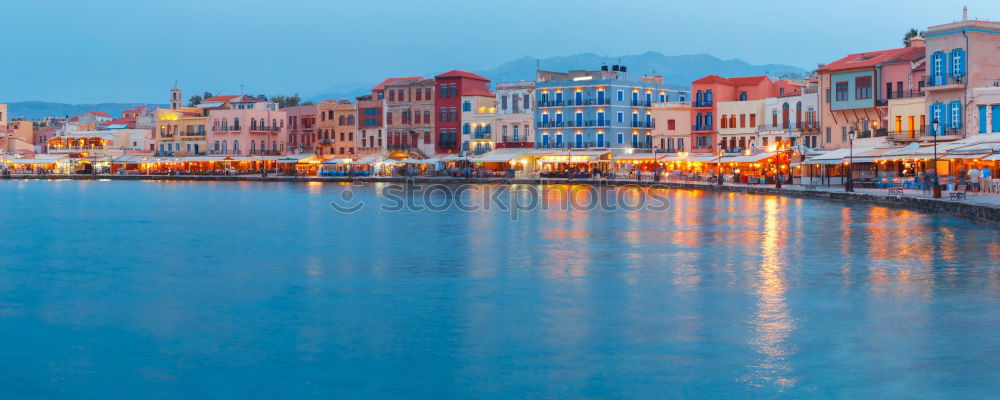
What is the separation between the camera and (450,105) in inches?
3369

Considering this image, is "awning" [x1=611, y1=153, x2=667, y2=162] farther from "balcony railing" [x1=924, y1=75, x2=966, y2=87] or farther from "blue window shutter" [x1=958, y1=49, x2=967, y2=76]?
"blue window shutter" [x1=958, y1=49, x2=967, y2=76]

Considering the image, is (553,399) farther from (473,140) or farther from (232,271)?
(473,140)

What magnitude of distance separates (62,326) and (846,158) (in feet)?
127

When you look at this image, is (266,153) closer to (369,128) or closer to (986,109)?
(369,128)

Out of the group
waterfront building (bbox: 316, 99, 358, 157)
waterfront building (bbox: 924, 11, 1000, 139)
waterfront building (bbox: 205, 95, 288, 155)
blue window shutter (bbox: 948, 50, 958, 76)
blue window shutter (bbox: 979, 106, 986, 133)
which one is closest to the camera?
blue window shutter (bbox: 979, 106, 986, 133)

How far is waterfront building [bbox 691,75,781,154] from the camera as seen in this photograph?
70375 millimetres

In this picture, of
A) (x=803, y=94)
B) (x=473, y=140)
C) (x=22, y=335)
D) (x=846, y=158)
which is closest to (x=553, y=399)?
(x=22, y=335)

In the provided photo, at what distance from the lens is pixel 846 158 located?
46812 mm

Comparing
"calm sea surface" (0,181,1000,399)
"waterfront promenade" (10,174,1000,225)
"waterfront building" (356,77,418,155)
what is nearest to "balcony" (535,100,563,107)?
"waterfront promenade" (10,174,1000,225)

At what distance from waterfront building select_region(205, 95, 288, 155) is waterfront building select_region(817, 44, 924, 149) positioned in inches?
2225

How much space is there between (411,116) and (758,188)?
40.5 metres

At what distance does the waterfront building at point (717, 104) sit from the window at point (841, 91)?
38.6 ft

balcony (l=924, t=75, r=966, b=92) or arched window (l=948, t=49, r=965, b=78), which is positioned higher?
arched window (l=948, t=49, r=965, b=78)

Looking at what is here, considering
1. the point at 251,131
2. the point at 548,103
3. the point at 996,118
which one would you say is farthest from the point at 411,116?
the point at 996,118
